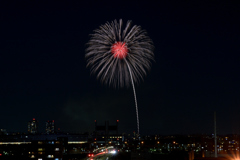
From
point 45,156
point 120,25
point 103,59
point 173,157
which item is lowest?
point 45,156

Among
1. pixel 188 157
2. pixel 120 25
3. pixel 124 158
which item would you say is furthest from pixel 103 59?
pixel 124 158

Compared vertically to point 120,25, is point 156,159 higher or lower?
A: lower

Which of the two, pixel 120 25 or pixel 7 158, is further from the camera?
pixel 7 158

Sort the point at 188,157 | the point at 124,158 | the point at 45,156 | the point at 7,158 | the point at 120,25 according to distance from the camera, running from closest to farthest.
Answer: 1. the point at 120,25
2. the point at 188,157
3. the point at 124,158
4. the point at 7,158
5. the point at 45,156

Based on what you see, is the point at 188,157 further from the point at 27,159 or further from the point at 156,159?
the point at 27,159

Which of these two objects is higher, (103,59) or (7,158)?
(103,59)

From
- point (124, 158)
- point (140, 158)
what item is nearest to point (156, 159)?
point (140, 158)

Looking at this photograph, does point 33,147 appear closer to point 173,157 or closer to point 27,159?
point 27,159

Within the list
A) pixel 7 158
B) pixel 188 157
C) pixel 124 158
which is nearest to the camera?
pixel 188 157

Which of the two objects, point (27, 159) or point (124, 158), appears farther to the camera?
point (27, 159)
